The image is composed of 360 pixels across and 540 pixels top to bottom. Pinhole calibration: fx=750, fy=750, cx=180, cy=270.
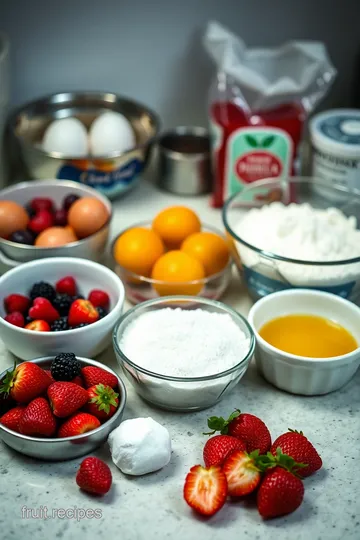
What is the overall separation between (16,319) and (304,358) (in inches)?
17.3

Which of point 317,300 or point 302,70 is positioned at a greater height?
point 302,70

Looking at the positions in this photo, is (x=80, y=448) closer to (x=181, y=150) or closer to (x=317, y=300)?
(x=317, y=300)

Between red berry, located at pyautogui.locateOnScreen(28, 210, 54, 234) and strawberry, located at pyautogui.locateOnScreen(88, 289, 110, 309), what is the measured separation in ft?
0.67

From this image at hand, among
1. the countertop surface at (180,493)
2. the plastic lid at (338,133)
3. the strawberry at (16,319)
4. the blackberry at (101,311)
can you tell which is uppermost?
the plastic lid at (338,133)

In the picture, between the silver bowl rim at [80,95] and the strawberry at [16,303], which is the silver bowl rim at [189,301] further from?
the silver bowl rim at [80,95]

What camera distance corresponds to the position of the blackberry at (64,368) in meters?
1.04

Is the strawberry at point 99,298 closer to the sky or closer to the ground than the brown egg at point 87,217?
closer to the ground

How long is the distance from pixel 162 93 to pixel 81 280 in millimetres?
623

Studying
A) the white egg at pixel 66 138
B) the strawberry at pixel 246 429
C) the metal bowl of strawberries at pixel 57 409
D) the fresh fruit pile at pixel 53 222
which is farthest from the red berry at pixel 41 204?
the strawberry at pixel 246 429

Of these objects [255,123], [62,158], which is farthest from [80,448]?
[255,123]

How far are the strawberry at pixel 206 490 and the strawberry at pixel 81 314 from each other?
32cm

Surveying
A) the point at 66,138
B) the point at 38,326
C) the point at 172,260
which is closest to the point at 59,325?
the point at 38,326

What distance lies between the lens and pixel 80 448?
100cm

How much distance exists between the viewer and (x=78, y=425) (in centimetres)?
99
